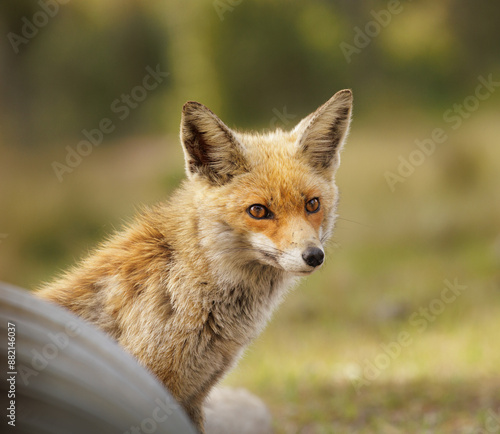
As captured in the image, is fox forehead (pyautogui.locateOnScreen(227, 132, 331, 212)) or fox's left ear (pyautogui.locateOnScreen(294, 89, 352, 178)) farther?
fox's left ear (pyautogui.locateOnScreen(294, 89, 352, 178))

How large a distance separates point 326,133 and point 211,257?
2.66 feet

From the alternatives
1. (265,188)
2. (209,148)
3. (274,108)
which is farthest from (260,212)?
(274,108)

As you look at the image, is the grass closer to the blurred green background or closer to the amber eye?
the blurred green background

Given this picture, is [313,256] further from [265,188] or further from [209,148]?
[209,148]

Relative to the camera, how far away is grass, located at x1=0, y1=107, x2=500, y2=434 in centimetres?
566

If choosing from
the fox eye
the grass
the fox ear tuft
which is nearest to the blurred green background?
the grass

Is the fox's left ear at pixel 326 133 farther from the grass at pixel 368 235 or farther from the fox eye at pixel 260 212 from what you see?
the grass at pixel 368 235

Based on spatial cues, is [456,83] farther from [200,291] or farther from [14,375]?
[14,375]

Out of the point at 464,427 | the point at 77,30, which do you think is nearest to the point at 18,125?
the point at 77,30

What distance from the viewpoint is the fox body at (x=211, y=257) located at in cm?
255

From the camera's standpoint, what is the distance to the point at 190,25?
22.7 feet

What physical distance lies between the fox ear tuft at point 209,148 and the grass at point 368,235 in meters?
2.71

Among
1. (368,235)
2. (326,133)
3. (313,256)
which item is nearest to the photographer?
(313,256)

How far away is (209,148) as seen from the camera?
108 inches
